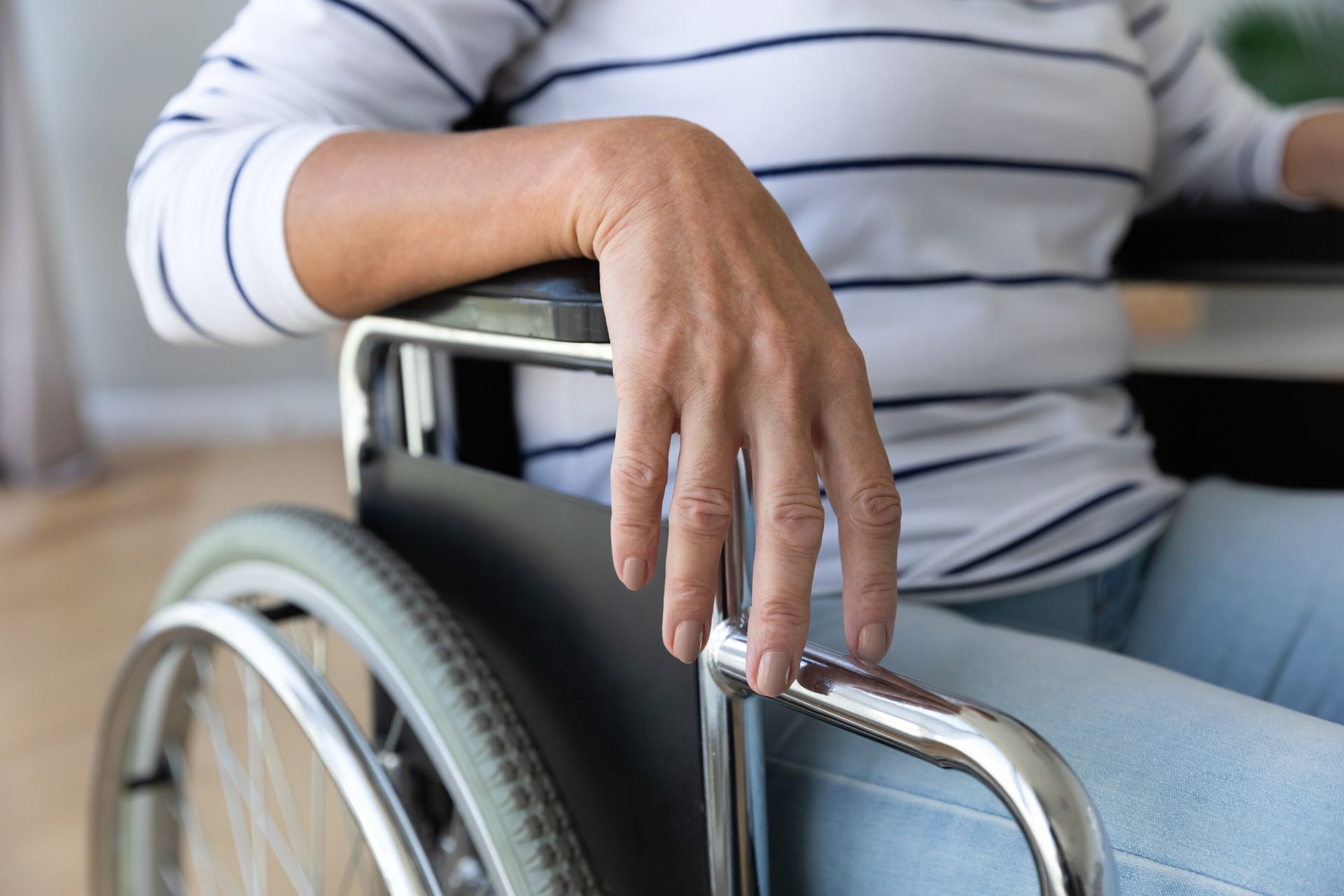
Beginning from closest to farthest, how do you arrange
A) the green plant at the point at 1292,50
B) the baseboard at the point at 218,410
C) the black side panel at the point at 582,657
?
the black side panel at the point at 582,657
the green plant at the point at 1292,50
the baseboard at the point at 218,410

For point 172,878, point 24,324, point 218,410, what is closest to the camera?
point 172,878

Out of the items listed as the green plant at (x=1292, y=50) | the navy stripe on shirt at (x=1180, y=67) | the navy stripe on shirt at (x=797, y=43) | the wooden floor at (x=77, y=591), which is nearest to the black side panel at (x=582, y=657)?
the navy stripe on shirt at (x=797, y=43)

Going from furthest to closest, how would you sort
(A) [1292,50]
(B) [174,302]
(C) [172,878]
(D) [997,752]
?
(A) [1292,50]
(C) [172,878]
(B) [174,302]
(D) [997,752]

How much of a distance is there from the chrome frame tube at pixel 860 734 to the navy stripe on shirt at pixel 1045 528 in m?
0.22

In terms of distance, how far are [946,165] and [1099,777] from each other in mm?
330

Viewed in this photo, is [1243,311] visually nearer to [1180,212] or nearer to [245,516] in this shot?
[1180,212]

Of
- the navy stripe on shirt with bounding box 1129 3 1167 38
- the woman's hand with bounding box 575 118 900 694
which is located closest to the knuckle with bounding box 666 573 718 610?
the woman's hand with bounding box 575 118 900 694

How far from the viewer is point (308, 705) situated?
505 mm

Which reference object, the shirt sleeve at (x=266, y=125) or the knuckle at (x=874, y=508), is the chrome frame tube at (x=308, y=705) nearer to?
the shirt sleeve at (x=266, y=125)

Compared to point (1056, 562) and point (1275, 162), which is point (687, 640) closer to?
point (1056, 562)

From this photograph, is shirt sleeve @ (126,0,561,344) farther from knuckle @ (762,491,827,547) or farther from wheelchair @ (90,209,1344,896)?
knuckle @ (762,491,827,547)

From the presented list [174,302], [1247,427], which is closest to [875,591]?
[174,302]

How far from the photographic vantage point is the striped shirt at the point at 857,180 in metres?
0.53

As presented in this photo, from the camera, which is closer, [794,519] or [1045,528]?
[794,519]
